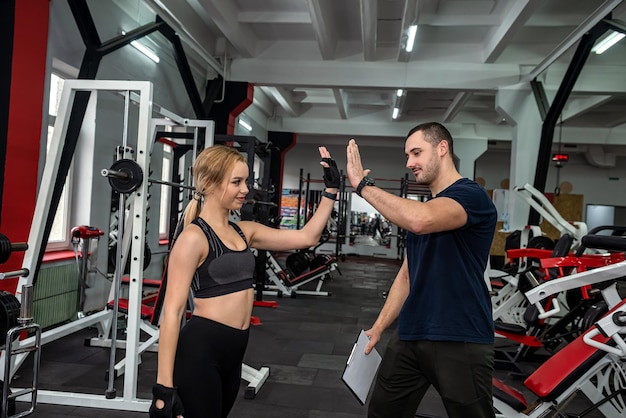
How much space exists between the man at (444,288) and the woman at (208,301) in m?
0.33

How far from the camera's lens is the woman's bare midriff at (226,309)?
1392mm

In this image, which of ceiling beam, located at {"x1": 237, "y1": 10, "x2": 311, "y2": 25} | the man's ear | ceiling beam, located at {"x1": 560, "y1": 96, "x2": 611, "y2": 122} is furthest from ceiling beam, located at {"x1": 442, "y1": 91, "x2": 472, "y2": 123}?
the man's ear

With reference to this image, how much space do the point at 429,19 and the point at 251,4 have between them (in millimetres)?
2098

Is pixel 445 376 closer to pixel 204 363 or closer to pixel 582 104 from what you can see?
pixel 204 363

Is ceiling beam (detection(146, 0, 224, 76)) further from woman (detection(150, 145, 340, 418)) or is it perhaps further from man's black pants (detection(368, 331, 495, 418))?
man's black pants (detection(368, 331, 495, 418))

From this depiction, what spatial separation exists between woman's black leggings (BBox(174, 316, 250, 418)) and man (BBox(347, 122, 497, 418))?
0.59 metres

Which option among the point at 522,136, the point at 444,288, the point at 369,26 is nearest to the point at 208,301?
the point at 444,288

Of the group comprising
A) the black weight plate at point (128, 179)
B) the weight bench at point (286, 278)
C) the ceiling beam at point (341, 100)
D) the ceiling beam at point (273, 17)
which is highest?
the ceiling beam at point (273, 17)

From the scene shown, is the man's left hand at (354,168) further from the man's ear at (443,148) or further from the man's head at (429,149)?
the man's ear at (443,148)

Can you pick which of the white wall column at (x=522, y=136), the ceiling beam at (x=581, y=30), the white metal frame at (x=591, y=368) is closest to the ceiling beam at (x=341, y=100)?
the white wall column at (x=522, y=136)

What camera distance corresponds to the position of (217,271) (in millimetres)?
1394

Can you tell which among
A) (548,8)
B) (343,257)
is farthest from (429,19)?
(343,257)

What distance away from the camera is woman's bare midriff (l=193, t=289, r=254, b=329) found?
54.8 inches

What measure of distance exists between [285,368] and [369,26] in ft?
12.4
